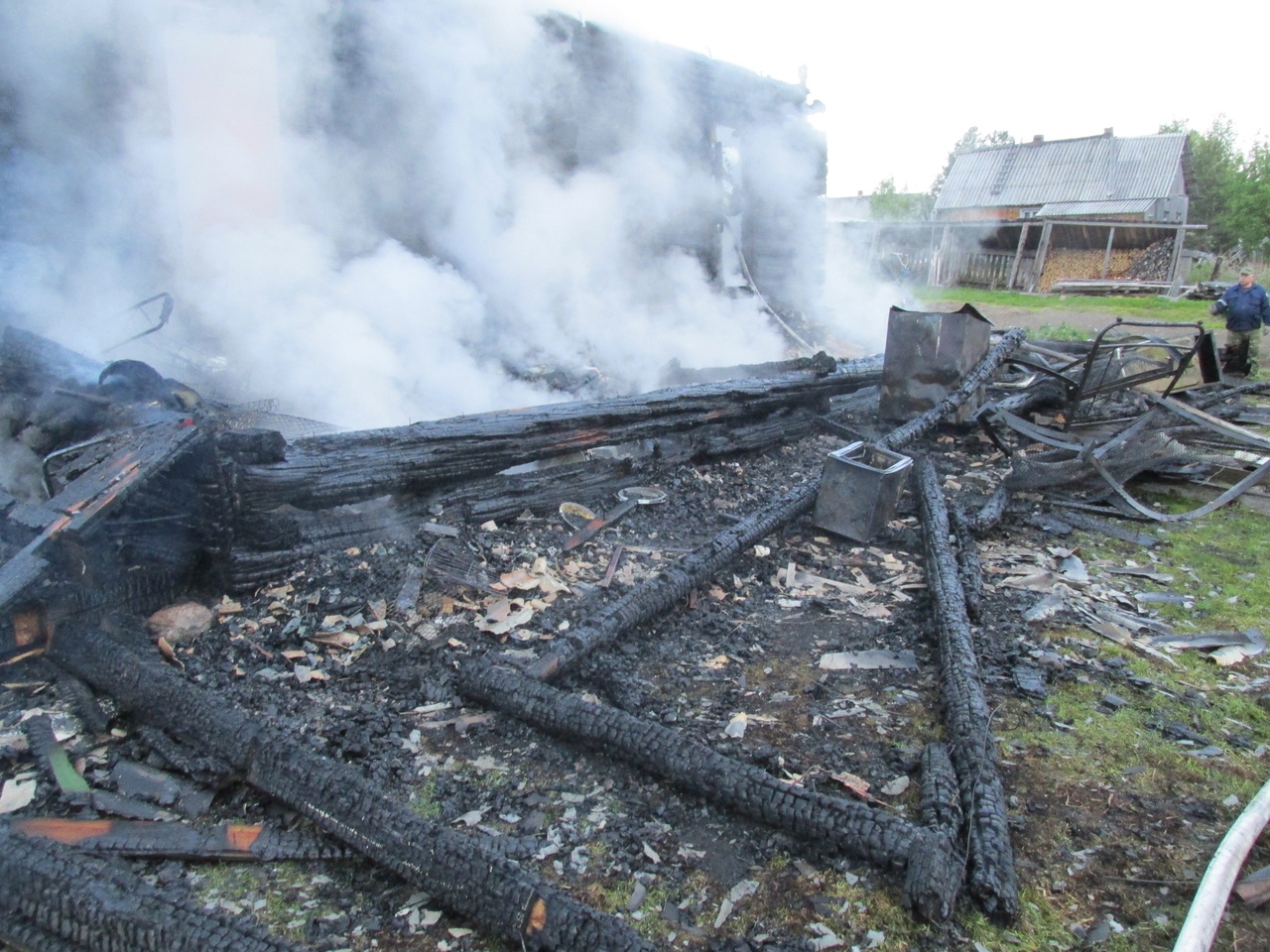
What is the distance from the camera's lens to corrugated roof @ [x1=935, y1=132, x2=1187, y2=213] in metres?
24.0

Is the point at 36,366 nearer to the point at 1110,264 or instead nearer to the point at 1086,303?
the point at 1086,303

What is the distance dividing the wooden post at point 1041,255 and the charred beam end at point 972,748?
68.4ft

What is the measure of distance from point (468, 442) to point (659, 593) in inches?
65.7

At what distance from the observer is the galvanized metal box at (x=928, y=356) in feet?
24.0

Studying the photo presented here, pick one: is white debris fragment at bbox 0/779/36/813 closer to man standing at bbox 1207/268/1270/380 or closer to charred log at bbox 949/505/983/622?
Result: charred log at bbox 949/505/983/622

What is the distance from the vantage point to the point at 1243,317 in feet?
33.3

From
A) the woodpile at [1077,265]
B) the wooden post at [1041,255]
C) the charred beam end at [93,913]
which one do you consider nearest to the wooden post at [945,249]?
the wooden post at [1041,255]

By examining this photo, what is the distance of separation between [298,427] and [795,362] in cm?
533

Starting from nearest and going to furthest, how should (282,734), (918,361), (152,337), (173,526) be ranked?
(282,734), (173,526), (152,337), (918,361)

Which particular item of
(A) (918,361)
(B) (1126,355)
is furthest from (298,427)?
(B) (1126,355)

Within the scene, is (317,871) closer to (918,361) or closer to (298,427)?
(298,427)

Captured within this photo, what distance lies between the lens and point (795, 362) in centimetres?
828

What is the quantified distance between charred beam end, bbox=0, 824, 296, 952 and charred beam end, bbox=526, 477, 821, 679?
1411mm

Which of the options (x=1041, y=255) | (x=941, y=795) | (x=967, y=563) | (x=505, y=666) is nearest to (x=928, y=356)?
(x=967, y=563)
